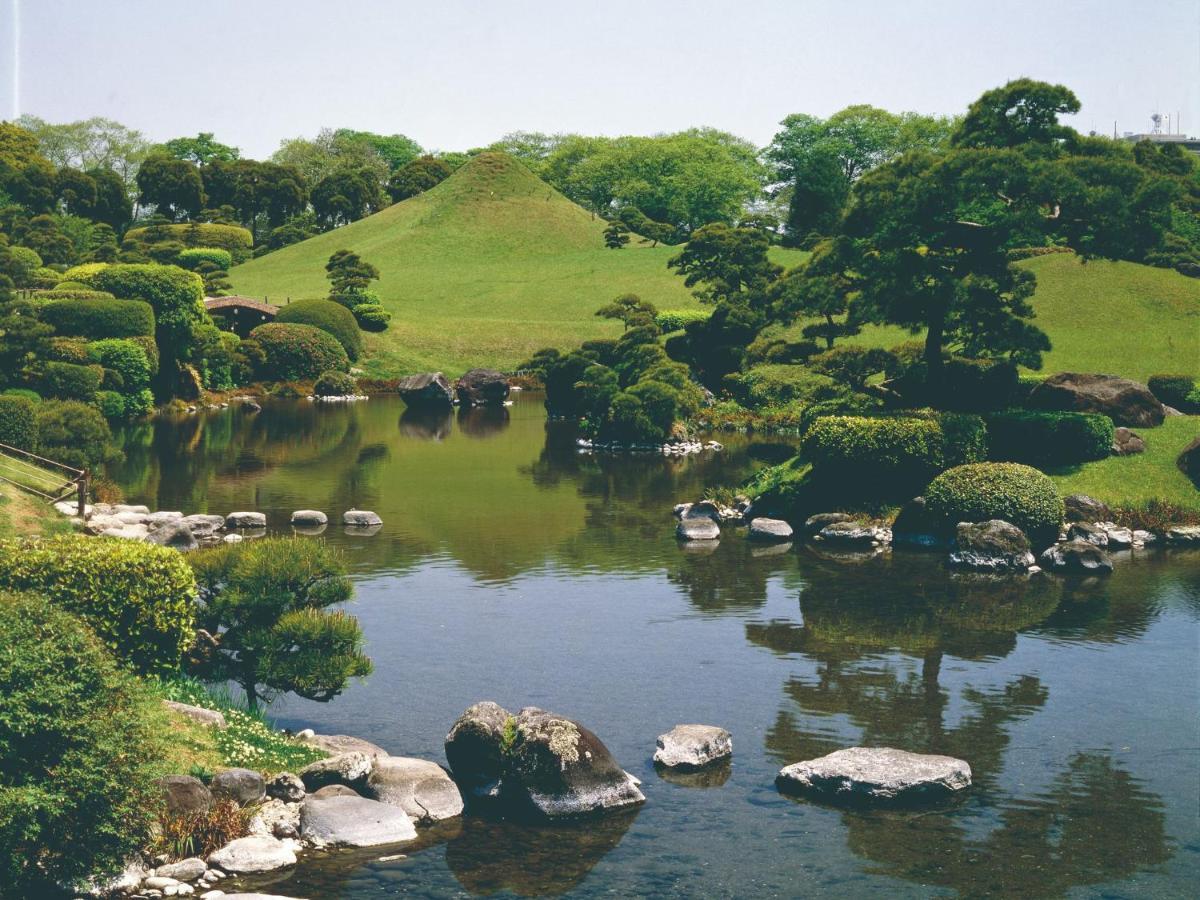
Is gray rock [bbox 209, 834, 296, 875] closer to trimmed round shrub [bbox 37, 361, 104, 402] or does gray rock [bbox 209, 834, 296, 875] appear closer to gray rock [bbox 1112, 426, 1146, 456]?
gray rock [bbox 1112, 426, 1146, 456]

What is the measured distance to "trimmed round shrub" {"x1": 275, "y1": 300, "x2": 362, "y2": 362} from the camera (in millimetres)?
92750

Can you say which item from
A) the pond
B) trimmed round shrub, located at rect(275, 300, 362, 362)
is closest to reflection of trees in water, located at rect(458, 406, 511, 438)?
trimmed round shrub, located at rect(275, 300, 362, 362)

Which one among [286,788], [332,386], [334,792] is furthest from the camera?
[332,386]

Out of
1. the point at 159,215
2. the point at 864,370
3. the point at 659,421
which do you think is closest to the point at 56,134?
the point at 159,215

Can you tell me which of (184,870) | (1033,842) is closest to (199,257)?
(184,870)

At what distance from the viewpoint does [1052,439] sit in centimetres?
3878

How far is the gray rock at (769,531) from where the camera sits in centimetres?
3616

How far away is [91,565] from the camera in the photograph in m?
18.3

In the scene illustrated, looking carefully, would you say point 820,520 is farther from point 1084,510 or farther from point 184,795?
point 184,795

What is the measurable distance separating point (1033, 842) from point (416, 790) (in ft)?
26.4

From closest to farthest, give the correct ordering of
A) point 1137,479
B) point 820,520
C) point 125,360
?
point 820,520, point 1137,479, point 125,360

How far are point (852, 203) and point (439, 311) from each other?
261 feet

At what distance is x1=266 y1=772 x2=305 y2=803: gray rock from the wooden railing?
17897 mm

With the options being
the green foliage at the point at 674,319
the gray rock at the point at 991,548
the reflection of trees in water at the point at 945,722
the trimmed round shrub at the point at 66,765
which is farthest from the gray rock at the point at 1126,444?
the green foliage at the point at 674,319
